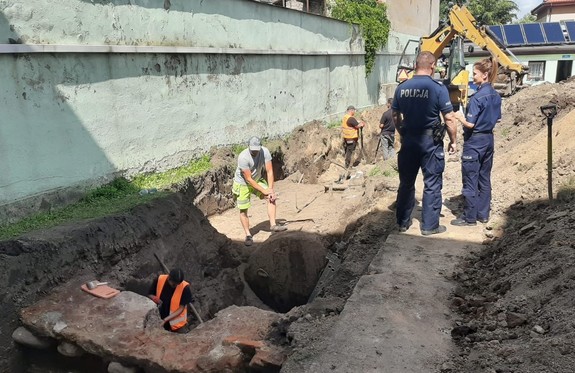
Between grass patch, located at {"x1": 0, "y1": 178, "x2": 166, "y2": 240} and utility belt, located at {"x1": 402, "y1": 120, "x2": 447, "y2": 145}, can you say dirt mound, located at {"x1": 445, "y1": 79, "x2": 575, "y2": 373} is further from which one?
grass patch, located at {"x1": 0, "y1": 178, "x2": 166, "y2": 240}

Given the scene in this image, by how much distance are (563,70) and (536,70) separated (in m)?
1.18

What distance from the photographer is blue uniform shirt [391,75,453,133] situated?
510 centimetres

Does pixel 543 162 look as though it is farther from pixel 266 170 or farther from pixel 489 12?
pixel 489 12

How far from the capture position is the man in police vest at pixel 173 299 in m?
5.30

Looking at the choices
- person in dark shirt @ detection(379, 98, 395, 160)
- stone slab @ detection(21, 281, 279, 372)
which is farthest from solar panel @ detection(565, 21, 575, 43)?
stone slab @ detection(21, 281, 279, 372)

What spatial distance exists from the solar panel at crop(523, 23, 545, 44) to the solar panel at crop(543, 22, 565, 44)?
27cm

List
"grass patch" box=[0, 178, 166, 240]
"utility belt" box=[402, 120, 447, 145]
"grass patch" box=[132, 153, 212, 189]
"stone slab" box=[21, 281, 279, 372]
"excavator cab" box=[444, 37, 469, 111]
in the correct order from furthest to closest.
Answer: "excavator cab" box=[444, 37, 469, 111]
"grass patch" box=[132, 153, 212, 189]
"grass patch" box=[0, 178, 166, 240]
"utility belt" box=[402, 120, 447, 145]
"stone slab" box=[21, 281, 279, 372]

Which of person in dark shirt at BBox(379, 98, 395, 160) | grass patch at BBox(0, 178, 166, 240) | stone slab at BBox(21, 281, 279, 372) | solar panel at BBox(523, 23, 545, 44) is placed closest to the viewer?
stone slab at BBox(21, 281, 279, 372)

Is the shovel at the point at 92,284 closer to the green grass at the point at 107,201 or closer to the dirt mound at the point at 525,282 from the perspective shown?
the green grass at the point at 107,201

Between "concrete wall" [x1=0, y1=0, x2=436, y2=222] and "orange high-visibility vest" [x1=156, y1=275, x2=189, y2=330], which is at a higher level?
"concrete wall" [x1=0, y1=0, x2=436, y2=222]

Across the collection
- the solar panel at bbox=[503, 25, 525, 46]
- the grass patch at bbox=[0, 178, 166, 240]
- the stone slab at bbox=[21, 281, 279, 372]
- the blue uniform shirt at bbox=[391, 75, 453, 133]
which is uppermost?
the solar panel at bbox=[503, 25, 525, 46]

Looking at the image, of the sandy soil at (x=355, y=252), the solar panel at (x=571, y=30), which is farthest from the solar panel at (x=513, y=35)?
the sandy soil at (x=355, y=252)

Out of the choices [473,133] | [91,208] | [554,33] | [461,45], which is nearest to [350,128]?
[461,45]

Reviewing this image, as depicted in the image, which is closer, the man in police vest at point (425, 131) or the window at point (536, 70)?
the man in police vest at point (425, 131)
